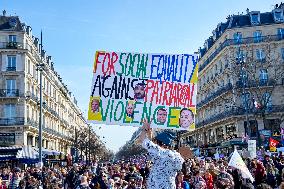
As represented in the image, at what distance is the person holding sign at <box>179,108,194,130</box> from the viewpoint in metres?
7.48

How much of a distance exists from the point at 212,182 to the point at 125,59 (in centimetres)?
621

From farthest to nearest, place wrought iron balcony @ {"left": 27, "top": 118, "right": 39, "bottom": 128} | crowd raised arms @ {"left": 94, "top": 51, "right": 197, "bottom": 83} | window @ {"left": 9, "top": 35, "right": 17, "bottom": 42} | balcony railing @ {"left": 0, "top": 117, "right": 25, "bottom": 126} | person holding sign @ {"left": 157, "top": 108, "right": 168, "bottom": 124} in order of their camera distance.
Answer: wrought iron balcony @ {"left": 27, "top": 118, "right": 39, "bottom": 128} < window @ {"left": 9, "top": 35, "right": 17, "bottom": 42} < balcony railing @ {"left": 0, "top": 117, "right": 25, "bottom": 126} < crowd raised arms @ {"left": 94, "top": 51, "right": 197, "bottom": 83} < person holding sign @ {"left": 157, "top": 108, "right": 168, "bottom": 124}

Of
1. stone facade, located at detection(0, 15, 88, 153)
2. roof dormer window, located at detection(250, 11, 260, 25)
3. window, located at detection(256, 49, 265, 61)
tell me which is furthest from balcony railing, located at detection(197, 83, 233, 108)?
stone facade, located at detection(0, 15, 88, 153)

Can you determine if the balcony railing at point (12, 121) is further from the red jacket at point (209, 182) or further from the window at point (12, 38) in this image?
the red jacket at point (209, 182)

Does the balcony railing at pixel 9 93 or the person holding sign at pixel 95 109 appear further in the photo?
the balcony railing at pixel 9 93

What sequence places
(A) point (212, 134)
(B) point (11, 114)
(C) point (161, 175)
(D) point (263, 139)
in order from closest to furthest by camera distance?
(C) point (161, 175), (D) point (263, 139), (B) point (11, 114), (A) point (212, 134)

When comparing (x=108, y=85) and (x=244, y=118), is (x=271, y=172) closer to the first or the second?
(x=108, y=85)

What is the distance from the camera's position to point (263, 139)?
46.8m

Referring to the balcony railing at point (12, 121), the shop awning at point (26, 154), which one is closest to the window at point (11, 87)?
the balcony railing at point (12, 121)

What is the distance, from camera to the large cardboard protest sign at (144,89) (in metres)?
7.43

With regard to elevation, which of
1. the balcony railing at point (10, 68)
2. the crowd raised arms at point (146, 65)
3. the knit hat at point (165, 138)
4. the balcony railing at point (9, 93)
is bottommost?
the knit hat at point (165, 138)

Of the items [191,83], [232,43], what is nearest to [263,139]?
[232,43]

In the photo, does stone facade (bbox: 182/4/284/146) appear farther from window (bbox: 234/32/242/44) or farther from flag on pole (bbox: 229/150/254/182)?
flag on pole (bbox: 229/150/254/182)

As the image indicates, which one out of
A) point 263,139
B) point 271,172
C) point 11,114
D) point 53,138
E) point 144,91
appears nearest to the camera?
point 144,91
